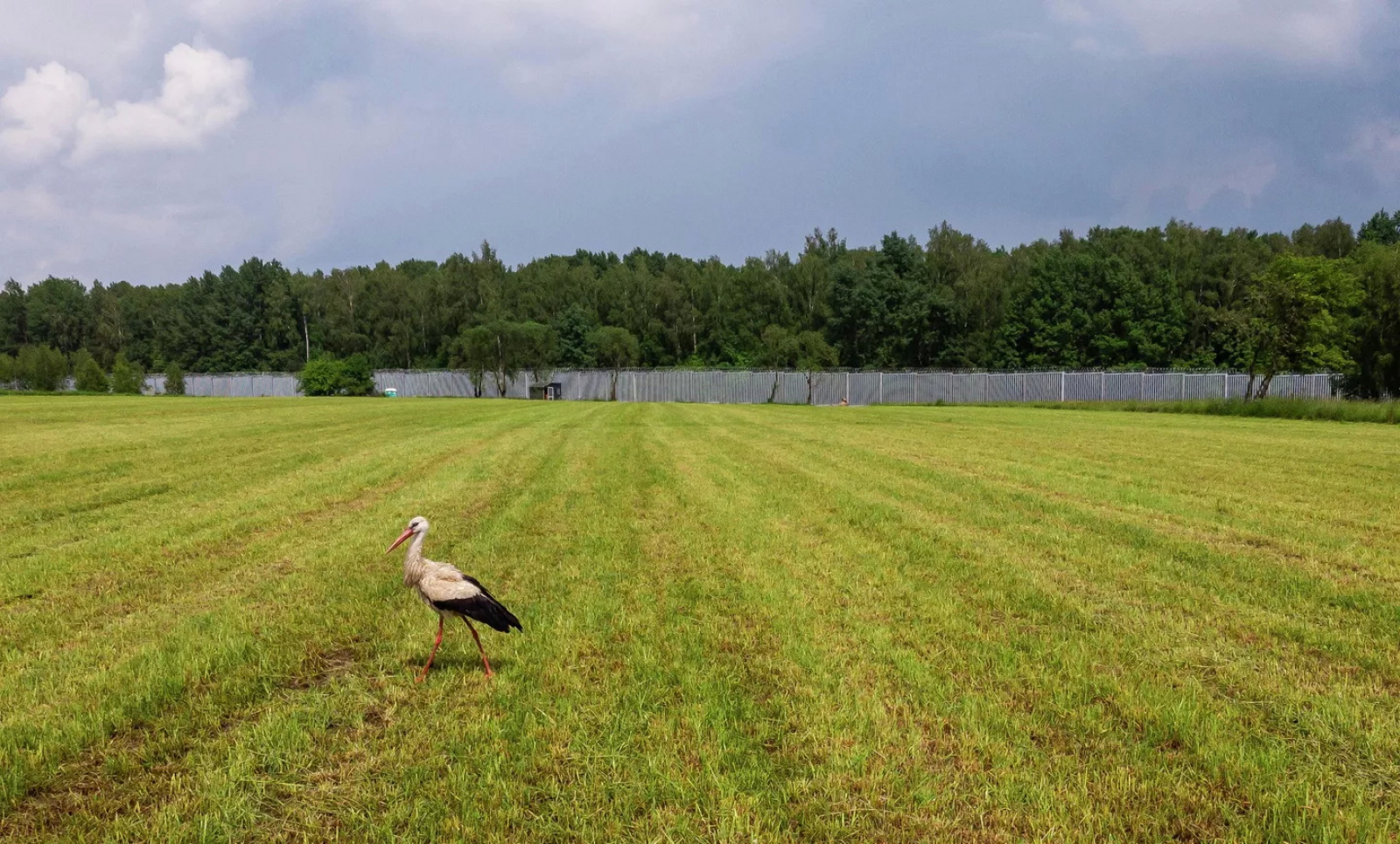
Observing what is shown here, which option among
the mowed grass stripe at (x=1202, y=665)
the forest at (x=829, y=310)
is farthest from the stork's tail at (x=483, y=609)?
the forest at (x=829, y=310)

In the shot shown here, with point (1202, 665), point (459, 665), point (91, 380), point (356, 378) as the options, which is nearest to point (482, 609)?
point (459, 665)

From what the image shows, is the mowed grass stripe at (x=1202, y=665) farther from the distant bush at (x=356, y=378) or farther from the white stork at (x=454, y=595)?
the distant bush at (x=356, y=378)

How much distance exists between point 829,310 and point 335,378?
43.7 meters

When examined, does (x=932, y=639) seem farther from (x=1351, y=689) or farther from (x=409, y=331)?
(x=409, y=331)

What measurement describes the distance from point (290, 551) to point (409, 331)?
255 ft

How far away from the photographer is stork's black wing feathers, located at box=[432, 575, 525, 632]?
406cm

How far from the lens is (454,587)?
4.07 meters

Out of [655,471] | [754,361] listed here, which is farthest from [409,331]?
[655,471]

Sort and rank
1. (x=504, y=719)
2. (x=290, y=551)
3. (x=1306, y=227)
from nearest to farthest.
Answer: (x=504, y=719), (x=290, y=551), (x=1306, y=227)

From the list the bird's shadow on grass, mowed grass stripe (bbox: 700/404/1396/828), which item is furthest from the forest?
the bird's shadow on grass

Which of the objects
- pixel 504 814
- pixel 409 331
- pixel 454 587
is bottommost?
pixel 504 814

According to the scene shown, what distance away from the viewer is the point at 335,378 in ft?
212

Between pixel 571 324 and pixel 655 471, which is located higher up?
pixel 571 324

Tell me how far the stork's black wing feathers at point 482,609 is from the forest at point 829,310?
172 ft
